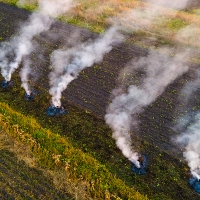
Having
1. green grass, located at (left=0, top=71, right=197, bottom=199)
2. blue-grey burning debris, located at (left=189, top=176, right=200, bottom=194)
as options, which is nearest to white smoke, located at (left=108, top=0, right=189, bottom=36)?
green grass, located at (left=0, top=71, right=197, bottom=199)

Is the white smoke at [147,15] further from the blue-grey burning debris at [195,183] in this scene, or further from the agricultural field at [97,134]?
the blue-grey burning debris at [195,183]

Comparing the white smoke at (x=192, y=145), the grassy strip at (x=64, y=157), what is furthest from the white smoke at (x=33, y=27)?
the white smoke at (x=192, y=145)

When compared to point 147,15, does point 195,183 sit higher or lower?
lower

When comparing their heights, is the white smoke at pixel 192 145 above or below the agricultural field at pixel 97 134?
below

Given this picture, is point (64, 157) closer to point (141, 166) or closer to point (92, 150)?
point (92, 150)

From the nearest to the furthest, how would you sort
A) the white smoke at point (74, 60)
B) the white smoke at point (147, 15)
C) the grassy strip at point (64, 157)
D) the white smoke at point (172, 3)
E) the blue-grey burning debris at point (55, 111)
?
the grassy strip at point (64, 157) < the blue-grey burning debris at point (55, 111) < the white smoke at point (74, 60) < the white smoke at point (147, 15) < the white smoke at point (172, 3)

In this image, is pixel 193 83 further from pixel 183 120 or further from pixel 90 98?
pixel 90 98

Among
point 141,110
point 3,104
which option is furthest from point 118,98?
point 3,104

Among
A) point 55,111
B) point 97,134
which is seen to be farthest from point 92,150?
point 55,111
